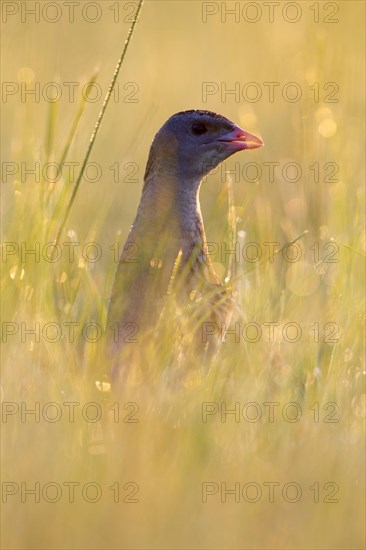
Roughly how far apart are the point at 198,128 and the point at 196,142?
8cm

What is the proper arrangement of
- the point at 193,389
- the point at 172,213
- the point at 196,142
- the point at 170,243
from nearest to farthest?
the point at 193,389 < the point at 170,243 < the point at 172,213 < the point at 196,142

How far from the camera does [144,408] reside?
12.2ft

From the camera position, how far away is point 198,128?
5.37 metres

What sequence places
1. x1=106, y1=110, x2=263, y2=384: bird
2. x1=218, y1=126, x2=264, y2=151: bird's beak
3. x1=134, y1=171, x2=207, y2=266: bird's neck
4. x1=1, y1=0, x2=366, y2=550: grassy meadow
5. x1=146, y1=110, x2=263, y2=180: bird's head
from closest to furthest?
x1=1, y1=0, x2=366, y2=550: grassy meadow, x1=106, y1=110, x2=263, y2=384: bird, x1=134, y1=171, x2=207, y2=266: bird's neck, x1=146, y1=110, x2=263, y2=180: bird's head, x1=218, y1=126, x2=264, y2=151: bird's beak

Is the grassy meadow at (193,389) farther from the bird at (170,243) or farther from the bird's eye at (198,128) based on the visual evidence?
the bird's eye at (198,128)

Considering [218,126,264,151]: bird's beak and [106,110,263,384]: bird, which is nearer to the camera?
[106,110,263,384]: bird

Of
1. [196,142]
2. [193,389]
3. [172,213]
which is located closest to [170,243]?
[172,213]

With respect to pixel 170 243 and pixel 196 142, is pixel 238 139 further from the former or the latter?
pixel 170 243

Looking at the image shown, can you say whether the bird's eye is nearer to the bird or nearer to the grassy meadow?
the bird

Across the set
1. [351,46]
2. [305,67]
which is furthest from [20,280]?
[351,46]

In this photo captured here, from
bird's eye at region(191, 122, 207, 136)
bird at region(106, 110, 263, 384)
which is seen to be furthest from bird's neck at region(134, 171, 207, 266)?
A: bird's eye at region(191, 122, 207, 136)

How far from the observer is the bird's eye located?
17.6ft

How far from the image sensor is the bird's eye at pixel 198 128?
17.6ft

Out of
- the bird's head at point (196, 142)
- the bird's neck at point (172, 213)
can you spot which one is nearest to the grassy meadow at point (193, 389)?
the bird's neck at point (172, 213)
